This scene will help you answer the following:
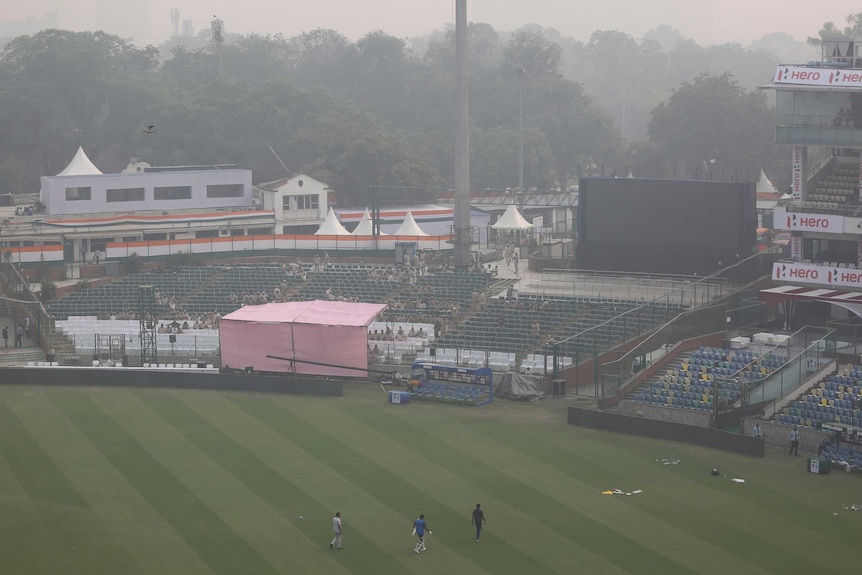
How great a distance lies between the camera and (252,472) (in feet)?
151

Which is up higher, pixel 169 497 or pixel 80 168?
pixel 80 168

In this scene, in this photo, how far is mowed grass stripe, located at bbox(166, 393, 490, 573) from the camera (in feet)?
121

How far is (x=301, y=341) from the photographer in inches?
2458

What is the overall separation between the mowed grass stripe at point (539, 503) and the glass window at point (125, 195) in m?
48.1

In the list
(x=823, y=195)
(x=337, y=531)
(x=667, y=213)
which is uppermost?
(x=823, y=195)

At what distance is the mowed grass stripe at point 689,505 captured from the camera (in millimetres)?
37281

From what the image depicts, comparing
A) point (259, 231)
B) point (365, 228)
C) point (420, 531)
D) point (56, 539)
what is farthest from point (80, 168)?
point (420, 531)

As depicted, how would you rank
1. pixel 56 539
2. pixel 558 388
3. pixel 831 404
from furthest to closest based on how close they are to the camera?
1. pixel 558 388
2. pixel 831 404
3. pixel 56 539

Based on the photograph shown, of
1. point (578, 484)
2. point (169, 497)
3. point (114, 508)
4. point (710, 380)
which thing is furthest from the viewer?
point (710, 380)

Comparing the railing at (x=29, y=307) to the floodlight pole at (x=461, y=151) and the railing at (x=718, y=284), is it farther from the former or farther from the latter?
the railing at (x=718, y=284)

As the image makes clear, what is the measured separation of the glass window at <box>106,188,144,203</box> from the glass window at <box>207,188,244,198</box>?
16.6 feet

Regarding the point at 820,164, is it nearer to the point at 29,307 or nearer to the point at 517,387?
the point at 517,387

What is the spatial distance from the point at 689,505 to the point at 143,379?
28.1m

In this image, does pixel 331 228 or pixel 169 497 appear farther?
pixel 331 228
